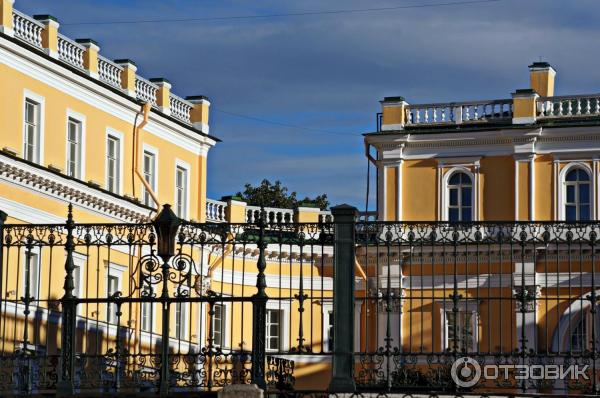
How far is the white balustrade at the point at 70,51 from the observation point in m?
45.4

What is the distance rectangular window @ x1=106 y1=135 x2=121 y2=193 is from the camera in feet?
157

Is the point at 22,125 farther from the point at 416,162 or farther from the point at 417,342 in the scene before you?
the point at 416,162

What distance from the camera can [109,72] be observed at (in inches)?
1908

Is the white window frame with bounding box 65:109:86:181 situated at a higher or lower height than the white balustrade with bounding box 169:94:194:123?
lower

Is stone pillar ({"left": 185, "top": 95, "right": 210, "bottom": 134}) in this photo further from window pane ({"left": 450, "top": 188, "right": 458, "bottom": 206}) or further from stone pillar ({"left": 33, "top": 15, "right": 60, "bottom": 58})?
stone pillar ({"left": 33, "top": 15, "right": 60, "bottom": 58})

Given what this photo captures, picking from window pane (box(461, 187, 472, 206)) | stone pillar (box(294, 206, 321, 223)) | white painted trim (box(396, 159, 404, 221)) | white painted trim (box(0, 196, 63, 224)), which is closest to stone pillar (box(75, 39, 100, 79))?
white painted trim (box(0, 196, 63, 224))

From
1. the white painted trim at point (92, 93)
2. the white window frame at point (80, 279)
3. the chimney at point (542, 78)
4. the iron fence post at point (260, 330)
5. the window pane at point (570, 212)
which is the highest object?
the chimney at point (542, 78)

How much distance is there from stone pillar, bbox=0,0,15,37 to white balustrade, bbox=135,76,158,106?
818 cm

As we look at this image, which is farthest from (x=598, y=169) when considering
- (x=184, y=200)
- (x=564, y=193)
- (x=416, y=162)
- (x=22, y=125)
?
(x=22, y=125)

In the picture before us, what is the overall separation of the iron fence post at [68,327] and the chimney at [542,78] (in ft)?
122

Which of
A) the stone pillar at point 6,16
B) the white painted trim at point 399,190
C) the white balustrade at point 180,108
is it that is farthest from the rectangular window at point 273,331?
the stone pillar at point 6,16

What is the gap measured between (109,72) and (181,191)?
19.3 feet

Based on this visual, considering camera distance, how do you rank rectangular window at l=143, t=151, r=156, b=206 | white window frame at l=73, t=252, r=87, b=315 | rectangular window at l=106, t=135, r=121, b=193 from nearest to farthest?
white window frame at l=73, t=252, r=87, b=315 < rectangular window at l=106, t=135, r=121, b=193 < rectangular window at l=143, t=151, r=156, b=206

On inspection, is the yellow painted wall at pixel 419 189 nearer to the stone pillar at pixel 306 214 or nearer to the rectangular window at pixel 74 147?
the stone pillar at pixel 306 214
